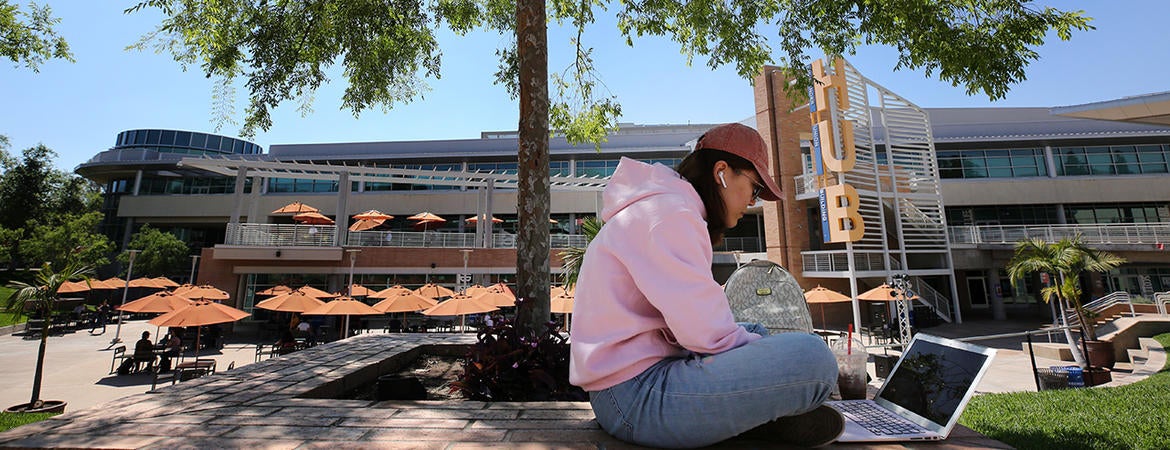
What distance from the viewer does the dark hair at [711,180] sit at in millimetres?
1729

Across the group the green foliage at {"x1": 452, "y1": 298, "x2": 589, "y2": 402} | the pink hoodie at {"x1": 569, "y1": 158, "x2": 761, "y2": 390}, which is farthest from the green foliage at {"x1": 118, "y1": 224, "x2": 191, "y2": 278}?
the pink hoodie at {"x1": 569, "y1": 158, "x2": 761, "y2": 390}

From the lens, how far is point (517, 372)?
3.38 m

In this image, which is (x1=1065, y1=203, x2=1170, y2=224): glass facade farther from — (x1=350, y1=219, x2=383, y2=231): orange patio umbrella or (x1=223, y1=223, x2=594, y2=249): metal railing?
(x1=350, y1=219, x2=383, y2=231): orange patio umbrella

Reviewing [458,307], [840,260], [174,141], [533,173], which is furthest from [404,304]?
[174,141]

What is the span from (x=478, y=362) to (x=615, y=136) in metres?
33.9

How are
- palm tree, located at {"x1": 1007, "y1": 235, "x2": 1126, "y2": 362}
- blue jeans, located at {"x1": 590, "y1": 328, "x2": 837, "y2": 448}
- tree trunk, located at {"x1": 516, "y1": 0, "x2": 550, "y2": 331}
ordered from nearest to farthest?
blue jeans, located at {"x1": 590, "y1": 328, "x2": 837, "y2": 448}
tree trunk, located at {"x1": 516, "y1": 0, "x2": 550, "y2": 331}
palm tree, located at {"x1": 1007, "y1": 235, "x2": 1126, "y2": 362}

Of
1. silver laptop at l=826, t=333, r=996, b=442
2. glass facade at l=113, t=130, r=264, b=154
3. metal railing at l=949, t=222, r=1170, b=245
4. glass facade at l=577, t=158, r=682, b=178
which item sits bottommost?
silver laptop at l=826, t=333, r=996, b=442

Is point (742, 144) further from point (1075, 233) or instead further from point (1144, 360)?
point (1075, 233)

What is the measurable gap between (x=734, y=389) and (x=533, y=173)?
10.9ft

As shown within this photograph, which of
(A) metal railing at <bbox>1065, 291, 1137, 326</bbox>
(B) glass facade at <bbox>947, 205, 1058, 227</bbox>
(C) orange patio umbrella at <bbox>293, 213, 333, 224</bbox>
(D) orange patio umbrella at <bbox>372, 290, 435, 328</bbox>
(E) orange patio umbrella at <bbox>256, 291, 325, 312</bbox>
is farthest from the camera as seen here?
(B) glass facade at <bbox>947, 205, 1058, 227</bbox>

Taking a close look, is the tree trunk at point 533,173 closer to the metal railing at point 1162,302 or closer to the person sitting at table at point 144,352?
the person sitting at table at point 144,352

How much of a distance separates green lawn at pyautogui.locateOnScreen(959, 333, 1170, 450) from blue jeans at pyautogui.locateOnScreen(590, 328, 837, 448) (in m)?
2.55

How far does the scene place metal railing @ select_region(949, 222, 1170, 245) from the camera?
21.5 m

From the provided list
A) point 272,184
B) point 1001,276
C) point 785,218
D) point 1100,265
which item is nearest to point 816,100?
point 785,218
